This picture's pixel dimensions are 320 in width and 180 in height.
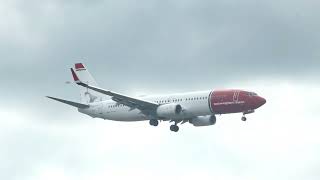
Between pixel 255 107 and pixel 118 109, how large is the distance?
21.9 m

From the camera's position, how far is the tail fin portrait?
6467 inches

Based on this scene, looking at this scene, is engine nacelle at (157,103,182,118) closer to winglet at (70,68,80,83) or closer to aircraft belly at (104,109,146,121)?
aircraft belly at (104,109,146,121)

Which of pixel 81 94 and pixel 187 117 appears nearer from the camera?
pixel 187 117

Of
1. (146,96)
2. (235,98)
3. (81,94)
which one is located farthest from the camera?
(81,94)

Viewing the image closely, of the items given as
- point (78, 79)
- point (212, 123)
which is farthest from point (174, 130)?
point (78, 79)

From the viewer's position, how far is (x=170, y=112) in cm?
14825

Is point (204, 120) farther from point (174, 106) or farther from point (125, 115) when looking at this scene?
point (125, 115)

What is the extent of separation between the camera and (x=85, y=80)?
561 ft

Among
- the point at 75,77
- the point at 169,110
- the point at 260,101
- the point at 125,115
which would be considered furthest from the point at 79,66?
A: the point at 260,101

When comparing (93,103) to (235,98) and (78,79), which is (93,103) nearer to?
(78,79)

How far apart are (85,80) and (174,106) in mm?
26705

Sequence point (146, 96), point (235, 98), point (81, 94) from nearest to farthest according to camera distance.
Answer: point (235, 98), point (146, 96), point (81, 94)

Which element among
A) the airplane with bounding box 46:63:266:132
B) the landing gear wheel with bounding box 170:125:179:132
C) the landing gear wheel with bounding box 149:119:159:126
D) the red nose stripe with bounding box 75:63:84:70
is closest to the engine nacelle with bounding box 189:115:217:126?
the airplane with bounding box 46:63:266:132

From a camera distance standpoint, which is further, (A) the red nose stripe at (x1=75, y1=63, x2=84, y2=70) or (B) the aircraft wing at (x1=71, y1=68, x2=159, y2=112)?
(A) the red nose stripe at (x1=75, y1=63, x2=84, y2=70)
